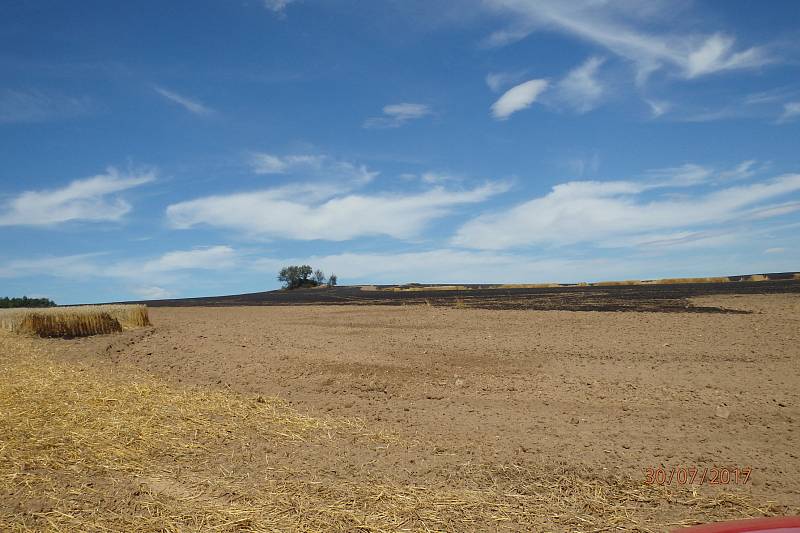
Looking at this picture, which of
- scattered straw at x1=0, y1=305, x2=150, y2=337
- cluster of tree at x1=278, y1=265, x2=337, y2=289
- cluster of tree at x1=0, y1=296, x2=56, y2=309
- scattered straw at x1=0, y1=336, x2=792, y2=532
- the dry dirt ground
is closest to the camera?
scattered straw at x1=0, y1=336, x2=792, y2=532

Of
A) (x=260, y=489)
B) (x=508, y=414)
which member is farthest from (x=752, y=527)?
(x=508, y=414)

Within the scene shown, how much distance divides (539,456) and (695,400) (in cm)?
402

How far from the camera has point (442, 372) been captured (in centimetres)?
1110

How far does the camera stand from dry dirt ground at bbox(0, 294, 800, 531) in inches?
199

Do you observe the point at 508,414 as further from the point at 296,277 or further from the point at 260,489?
the point at 296,277

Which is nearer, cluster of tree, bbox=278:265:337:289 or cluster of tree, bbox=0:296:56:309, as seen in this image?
cluster of tree, bbox=0:296:56:309

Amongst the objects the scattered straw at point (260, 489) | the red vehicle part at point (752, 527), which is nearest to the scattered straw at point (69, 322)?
the scattered straw at point (260, 489)

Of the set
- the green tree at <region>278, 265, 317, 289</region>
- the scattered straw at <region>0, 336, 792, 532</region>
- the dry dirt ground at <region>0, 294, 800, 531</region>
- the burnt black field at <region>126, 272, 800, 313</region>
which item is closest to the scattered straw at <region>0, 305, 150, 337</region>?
the dry dirt ground at <region>0, 294, 800, 531</region>

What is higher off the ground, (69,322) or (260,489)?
(69,322)

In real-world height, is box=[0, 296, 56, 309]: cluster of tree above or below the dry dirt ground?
above

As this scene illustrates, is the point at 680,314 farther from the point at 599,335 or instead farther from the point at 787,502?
the point at 787,502

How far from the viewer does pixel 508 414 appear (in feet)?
26.3

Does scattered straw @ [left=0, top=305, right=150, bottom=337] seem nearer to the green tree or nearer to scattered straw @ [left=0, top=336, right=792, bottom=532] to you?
scattered straw @ [left=0, top=336, right=792, bottom=532]

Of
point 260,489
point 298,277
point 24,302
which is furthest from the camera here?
point 298,277
